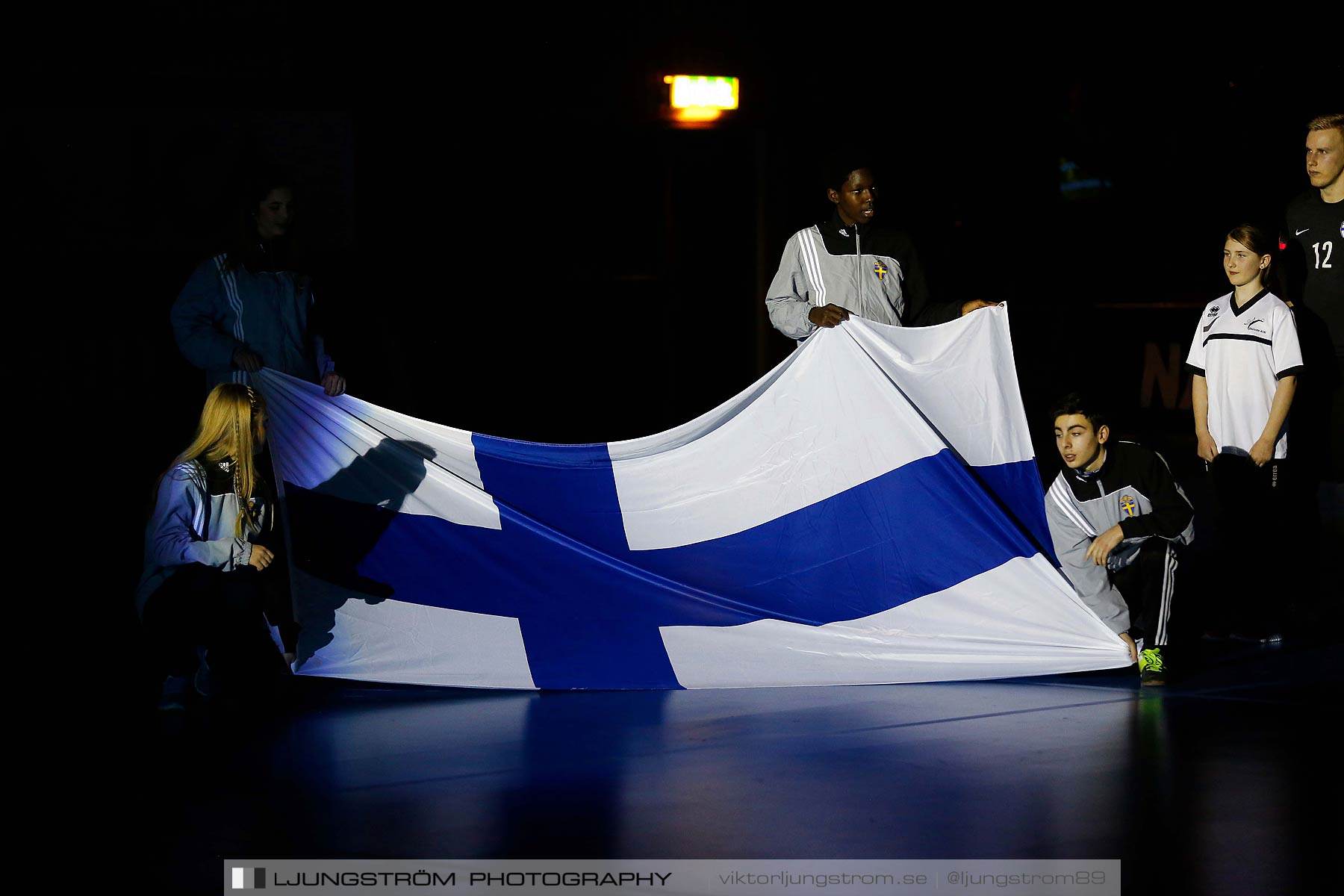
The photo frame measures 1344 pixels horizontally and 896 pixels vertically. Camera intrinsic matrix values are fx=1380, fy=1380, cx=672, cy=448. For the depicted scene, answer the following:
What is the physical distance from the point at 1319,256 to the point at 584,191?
2.93 m

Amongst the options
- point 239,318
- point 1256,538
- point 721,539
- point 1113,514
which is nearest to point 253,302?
point 239,318

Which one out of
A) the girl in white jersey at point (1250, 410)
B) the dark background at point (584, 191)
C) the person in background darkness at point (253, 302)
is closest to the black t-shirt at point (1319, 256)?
the girl in white jersey at point (1250, 410)

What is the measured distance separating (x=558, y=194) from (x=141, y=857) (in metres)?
3.85

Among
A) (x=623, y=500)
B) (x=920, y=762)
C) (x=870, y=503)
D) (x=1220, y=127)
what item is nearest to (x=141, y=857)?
(x=920, y=762)

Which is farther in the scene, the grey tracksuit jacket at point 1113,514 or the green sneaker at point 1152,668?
the grey tracksuit jacket at point 1113,514

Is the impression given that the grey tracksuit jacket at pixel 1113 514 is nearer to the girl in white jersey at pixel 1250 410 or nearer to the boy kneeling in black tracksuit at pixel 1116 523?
the boy kneeling in black tracksuit at pixel 1116 523

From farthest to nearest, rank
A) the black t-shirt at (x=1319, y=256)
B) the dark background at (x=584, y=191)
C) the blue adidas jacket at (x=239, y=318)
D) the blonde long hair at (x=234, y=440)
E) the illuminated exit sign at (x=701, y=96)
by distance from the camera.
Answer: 1. the illuminated exit sign at (x=701, y=96)
2. the dark background at (x=584, y=191)
3. the black t-shirt at (x=1319, y=256)
4. the blue adidas jacket at (x=239, y=318)
5. the blonde long hair at (x=234, y=440)

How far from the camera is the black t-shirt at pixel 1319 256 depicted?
3.87 m

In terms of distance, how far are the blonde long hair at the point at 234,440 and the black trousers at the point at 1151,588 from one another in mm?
2134

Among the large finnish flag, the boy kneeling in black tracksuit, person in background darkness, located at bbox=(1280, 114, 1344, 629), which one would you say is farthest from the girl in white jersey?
the large finnish flag

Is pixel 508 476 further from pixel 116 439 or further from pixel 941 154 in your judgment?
pixel 941 154

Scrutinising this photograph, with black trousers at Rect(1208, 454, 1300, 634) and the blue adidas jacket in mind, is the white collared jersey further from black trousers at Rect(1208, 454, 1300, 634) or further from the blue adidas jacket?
the blue adidas jacket

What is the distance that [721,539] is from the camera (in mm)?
3605

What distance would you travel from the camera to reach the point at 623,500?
367 cm
